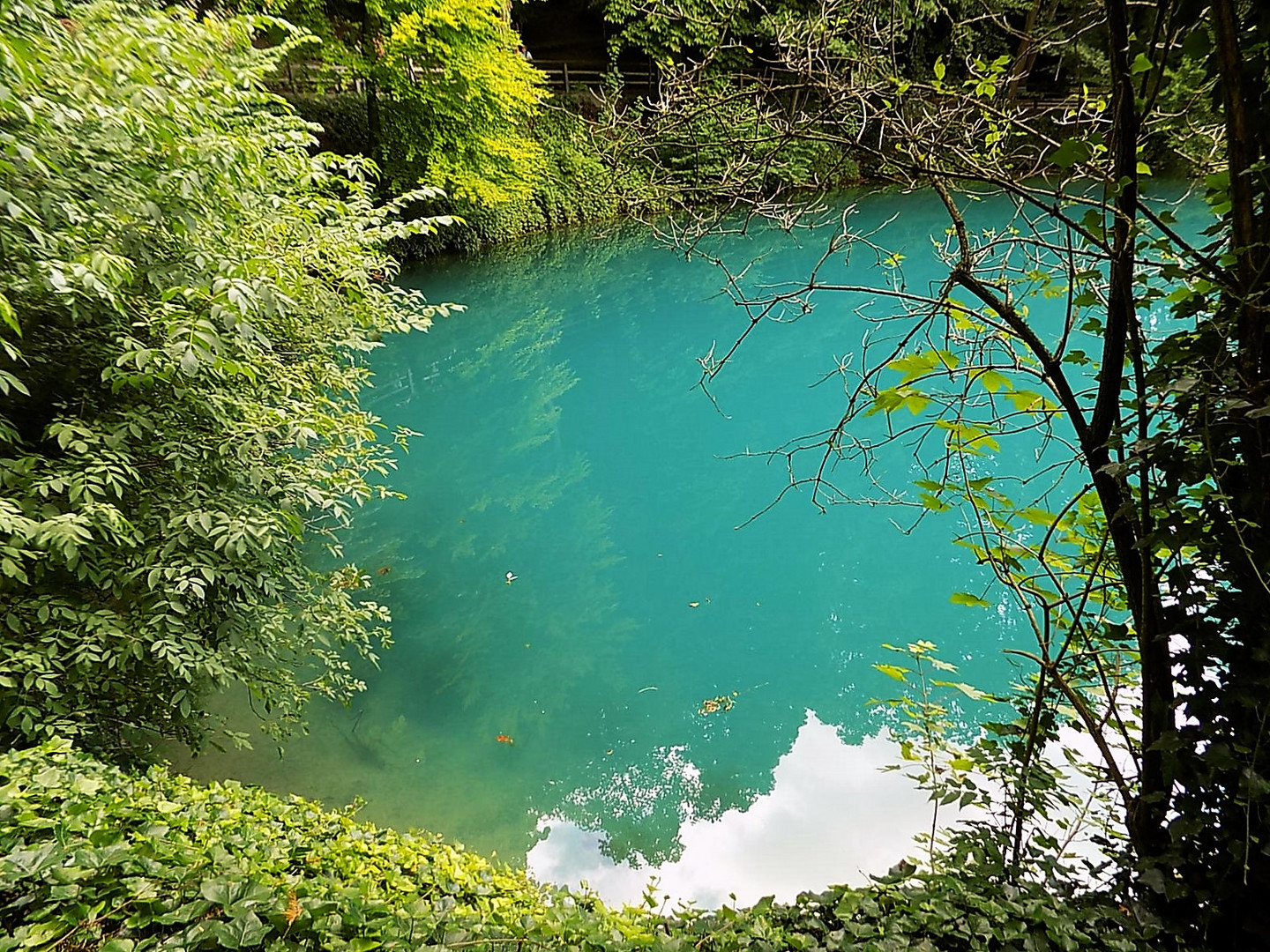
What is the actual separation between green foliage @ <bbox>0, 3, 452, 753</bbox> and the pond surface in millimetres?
1095

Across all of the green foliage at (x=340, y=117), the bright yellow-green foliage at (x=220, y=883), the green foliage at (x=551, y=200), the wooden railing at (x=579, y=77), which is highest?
the wooden railing at (x=579, y=77)

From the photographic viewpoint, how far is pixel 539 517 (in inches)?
246

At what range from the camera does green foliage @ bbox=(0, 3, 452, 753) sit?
7.94 feet

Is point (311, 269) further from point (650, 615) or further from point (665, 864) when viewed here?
point (665, 864)

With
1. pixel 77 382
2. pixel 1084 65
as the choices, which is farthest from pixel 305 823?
pixel 1084 65

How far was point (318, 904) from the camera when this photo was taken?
5.04 feet

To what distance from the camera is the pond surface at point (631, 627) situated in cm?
358

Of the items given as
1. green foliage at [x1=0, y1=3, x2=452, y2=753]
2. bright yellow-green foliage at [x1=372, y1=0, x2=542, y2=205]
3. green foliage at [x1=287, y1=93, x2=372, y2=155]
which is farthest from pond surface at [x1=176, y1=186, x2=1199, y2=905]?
green foliage at [x1=287, y1=93, x2=372, y2=155]

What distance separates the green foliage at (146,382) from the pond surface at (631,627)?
1.09 m

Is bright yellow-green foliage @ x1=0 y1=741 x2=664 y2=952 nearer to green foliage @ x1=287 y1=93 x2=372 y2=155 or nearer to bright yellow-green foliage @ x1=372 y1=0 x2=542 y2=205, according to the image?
bright yellow-green foliage @ x1=372 y1=0 x2=542 y2=205

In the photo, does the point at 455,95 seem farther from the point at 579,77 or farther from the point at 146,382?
the point at 146,382

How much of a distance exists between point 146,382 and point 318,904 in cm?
224

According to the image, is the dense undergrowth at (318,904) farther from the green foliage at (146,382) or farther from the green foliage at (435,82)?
the green foliage at (435,82)

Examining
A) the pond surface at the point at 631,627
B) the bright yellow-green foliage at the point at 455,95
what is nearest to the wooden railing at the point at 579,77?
the bright yellow-green foliage at the point at 455,95
